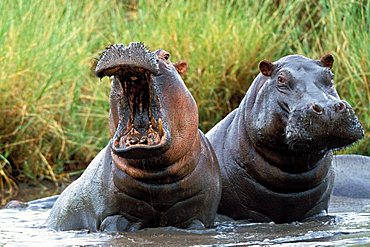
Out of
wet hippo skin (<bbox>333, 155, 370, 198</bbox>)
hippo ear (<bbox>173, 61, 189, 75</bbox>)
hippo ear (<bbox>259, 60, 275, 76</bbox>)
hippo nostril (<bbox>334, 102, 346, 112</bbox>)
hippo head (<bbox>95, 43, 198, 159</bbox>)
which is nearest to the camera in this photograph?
hippo head (<bbox>95, 43, 198, 159</bbox>)

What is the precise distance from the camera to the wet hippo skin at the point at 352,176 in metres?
7.96

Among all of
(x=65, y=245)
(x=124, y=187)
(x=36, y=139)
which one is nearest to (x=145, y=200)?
(x=124, y=187)

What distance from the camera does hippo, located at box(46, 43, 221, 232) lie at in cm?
566

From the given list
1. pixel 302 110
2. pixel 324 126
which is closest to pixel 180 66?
pixel 302 110

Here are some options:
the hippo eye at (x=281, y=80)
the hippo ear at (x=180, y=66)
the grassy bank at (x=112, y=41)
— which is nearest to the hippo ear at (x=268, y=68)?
the hippo eye at (x=281, y=80)

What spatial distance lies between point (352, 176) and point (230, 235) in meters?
2.51

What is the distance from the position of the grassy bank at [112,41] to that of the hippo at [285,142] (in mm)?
2984

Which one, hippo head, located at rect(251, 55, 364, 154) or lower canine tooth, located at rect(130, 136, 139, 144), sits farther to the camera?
hippo head, located at rect(251, 55, 364, 154)

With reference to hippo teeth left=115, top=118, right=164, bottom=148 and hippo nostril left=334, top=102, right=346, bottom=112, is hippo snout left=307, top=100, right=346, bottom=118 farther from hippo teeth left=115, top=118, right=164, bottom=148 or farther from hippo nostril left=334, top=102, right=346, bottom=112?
hippo teeth left=115, top=118, right=164, bottom=148

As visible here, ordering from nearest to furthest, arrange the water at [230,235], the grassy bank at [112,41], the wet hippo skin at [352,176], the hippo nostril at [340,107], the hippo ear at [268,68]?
the water at [230,235] < the hippo nostril at [340,107] < the hippo ear at [268,68] < the wet hippo skin at [352,176] < the grassy bank at [112,41]

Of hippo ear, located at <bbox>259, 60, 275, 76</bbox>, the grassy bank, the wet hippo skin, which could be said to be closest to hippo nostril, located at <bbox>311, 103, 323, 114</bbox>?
hippo ear, located at <bbox>259, 60, 275, 76</bbox>

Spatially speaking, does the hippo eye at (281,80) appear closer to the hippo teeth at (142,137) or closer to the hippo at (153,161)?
the hippo at (153,161)

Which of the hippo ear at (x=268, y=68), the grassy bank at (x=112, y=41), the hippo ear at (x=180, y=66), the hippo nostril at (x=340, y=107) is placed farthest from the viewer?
the grassy bank at (x=112, y=41)

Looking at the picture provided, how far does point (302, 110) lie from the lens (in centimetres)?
585
